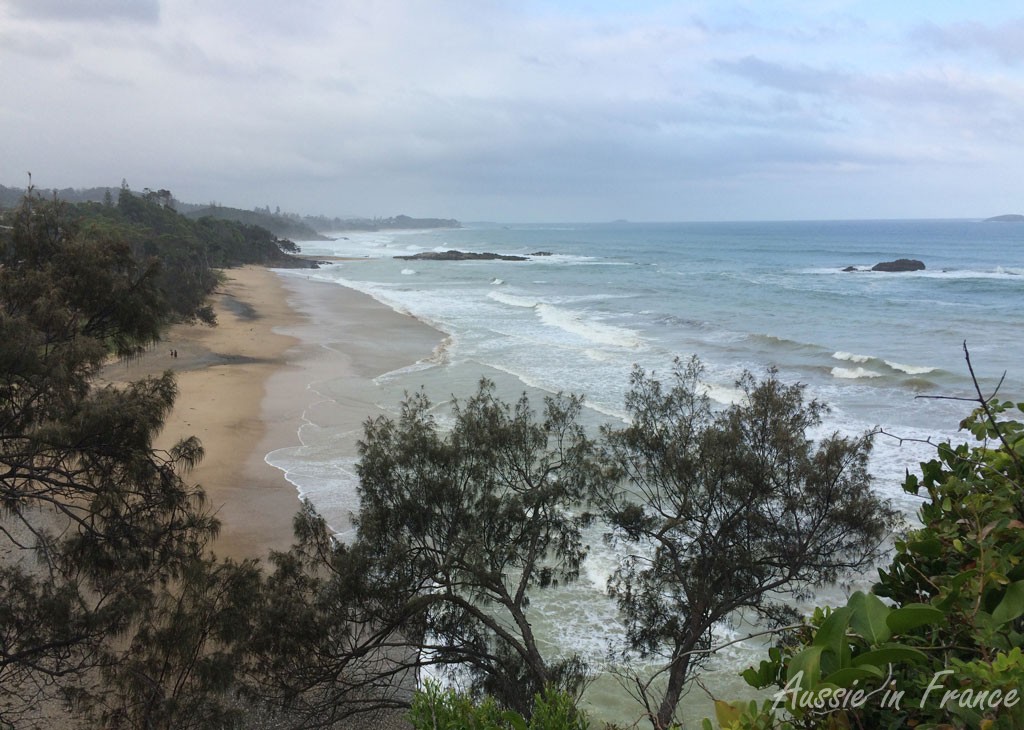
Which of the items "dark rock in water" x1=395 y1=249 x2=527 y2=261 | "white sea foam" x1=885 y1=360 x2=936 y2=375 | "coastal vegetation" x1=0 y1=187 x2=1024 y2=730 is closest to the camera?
"coastal vegetation" x1=0 y1=187 x2=1024 y2=730

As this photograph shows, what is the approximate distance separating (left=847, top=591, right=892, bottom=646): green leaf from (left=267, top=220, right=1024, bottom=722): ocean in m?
4.08

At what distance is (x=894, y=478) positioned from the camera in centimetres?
1525

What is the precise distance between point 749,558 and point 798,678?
8.28 metres

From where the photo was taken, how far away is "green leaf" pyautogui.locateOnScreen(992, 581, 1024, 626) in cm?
188

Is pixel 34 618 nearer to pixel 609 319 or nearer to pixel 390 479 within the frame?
pixel 390 479

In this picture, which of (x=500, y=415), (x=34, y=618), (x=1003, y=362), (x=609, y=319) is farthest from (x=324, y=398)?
(x=1003, y=362)

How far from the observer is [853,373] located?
25.8 metres

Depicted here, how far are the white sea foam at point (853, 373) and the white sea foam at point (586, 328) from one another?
27.8 feet

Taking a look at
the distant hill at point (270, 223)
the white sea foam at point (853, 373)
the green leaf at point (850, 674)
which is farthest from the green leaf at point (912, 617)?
the distant hill at point (270, 223)

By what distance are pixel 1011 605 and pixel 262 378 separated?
2691cm

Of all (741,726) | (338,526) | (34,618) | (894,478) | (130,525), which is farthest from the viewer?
(894,478)

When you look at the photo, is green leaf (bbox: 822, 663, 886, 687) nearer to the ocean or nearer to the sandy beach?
the ocean

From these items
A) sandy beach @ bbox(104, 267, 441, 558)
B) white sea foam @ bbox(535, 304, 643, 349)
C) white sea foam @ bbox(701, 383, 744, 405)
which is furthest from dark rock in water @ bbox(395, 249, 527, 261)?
white sea foam @ bbox(701, 383, 744, 405)

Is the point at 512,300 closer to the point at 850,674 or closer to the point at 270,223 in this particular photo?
the point at 850,674
